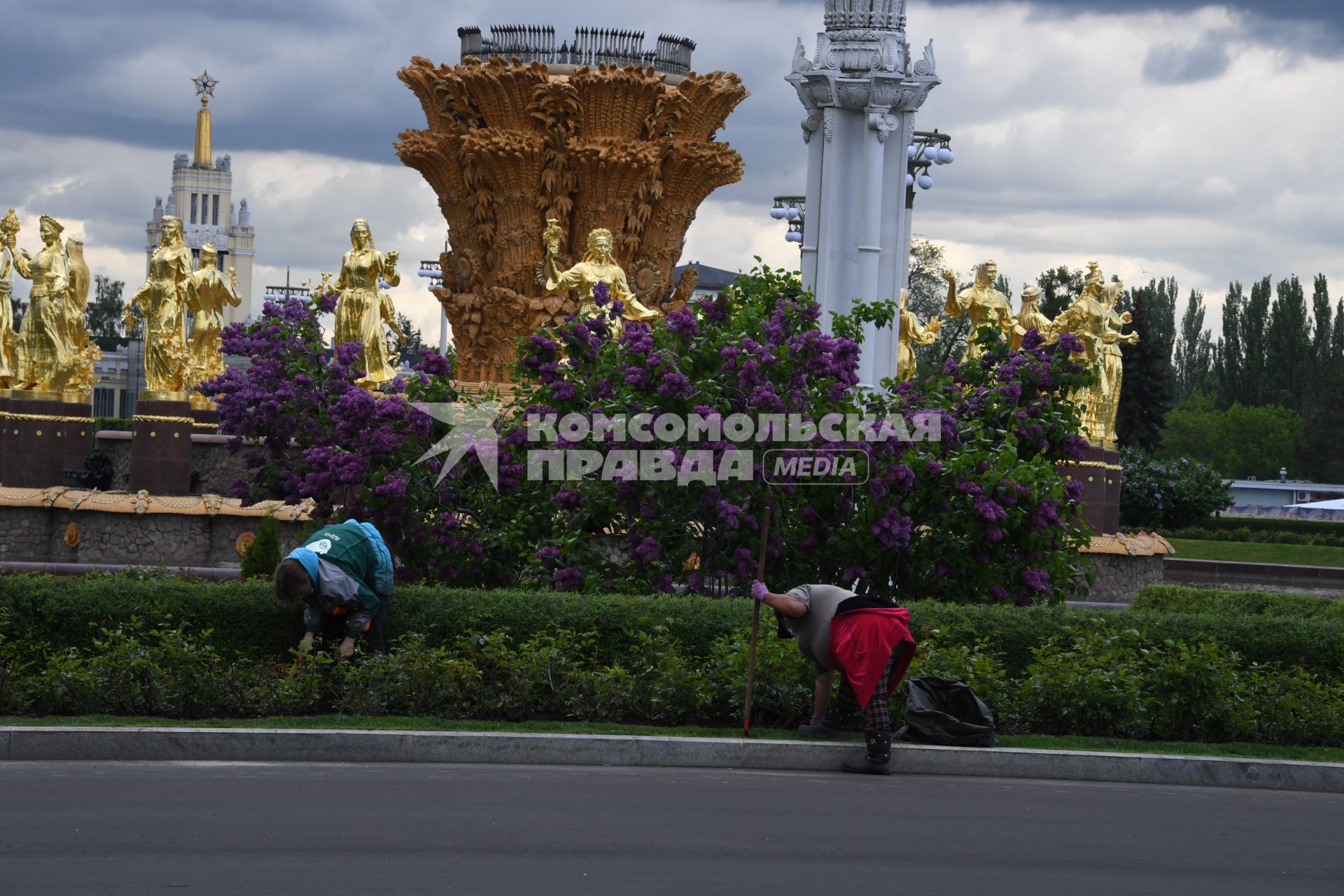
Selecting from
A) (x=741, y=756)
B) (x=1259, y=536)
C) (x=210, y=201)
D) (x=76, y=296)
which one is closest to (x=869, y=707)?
(x=741, y=756)

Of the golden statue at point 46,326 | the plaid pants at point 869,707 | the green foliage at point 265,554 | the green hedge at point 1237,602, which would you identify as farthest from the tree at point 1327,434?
the plaid pants at point 869,707

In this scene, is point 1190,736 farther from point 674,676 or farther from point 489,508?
point 489,508

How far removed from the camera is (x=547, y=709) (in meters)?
10.5

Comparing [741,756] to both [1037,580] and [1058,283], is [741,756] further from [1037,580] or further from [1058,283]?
[1058,283]

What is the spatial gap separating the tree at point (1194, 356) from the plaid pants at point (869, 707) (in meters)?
76.0

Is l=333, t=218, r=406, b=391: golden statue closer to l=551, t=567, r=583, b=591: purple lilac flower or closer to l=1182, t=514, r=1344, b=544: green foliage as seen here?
l=551, t=567, r=583, b=591: purple lilac flower

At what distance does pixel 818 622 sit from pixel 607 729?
1.41m

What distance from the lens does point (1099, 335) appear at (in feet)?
102

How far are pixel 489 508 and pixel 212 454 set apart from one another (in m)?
17.5

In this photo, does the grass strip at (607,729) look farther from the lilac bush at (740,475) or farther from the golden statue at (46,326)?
the golden statue at (46,326)

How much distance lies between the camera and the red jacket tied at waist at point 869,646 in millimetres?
9641

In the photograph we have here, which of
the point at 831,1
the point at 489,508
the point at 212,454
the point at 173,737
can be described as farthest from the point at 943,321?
the point at 173,737

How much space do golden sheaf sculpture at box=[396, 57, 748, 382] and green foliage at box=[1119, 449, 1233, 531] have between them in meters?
13.6

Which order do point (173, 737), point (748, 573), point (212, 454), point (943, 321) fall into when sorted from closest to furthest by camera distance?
1. point (173, 737)
2. point (748, 573)
3. point (212, 454)
4. point (943, 321)
